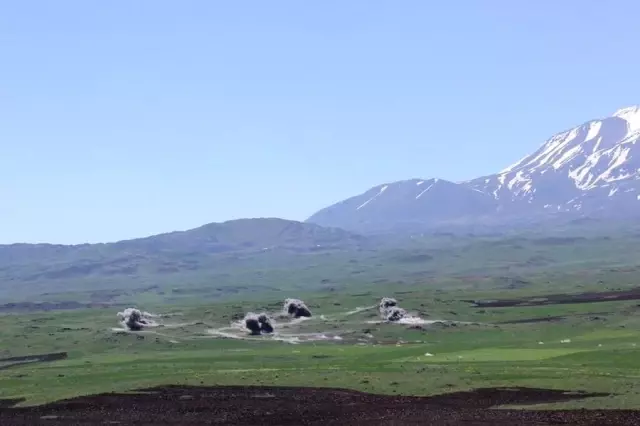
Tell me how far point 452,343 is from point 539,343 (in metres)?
13.0

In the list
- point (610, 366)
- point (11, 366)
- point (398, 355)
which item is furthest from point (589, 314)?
point (11, 366)

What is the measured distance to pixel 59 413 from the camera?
88.2 m

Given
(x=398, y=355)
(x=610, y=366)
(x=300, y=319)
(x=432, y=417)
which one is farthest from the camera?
(x=300, y=319)

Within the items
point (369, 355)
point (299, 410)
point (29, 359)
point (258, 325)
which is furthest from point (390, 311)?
point (299, 410)

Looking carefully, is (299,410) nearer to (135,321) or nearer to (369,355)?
(369,355)

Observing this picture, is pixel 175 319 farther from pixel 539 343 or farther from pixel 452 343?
pixel 539 343

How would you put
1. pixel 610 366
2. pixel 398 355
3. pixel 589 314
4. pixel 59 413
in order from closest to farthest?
pixel 59 413
pixel 610 366
pixel 398 355
pixel 589 314

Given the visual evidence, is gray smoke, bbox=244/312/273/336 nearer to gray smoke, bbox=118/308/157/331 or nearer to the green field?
the green field

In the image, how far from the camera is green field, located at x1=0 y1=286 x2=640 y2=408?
330 ft

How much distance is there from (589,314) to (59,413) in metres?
116

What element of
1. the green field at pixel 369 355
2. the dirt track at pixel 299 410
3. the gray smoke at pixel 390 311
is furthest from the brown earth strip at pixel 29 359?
the gray smoke at pixel 390 311

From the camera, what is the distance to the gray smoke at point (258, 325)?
175 m

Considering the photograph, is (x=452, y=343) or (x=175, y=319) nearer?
(x=452, y=343)

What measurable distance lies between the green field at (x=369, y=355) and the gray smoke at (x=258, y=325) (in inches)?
128
